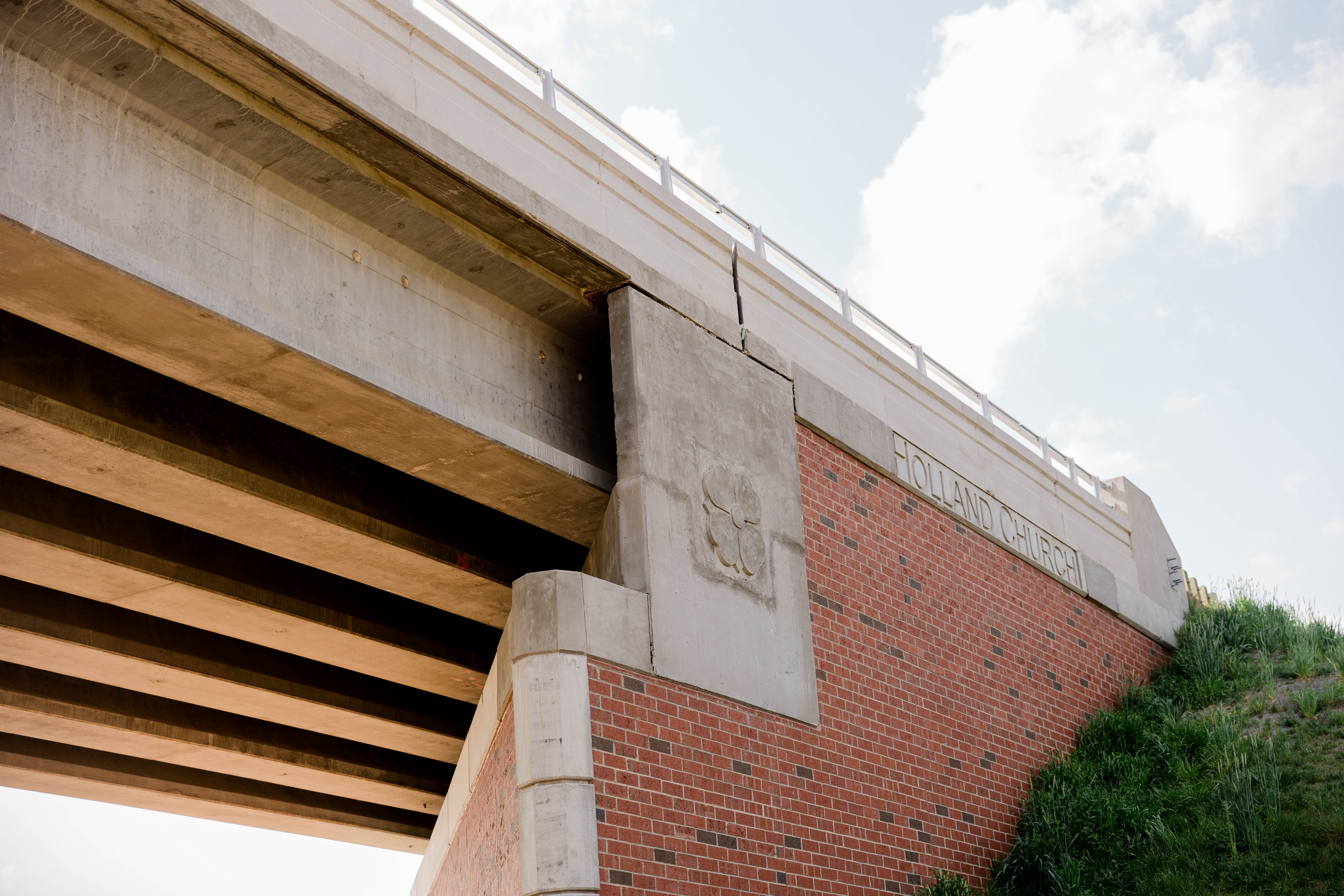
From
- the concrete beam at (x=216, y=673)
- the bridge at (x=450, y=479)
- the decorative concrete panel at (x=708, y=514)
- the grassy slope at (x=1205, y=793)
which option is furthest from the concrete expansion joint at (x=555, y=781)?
the concrete beam at (x=216, y=673)

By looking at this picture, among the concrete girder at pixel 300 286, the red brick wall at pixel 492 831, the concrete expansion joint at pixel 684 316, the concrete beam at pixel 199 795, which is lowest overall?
the red brick wall at pixel 492 831

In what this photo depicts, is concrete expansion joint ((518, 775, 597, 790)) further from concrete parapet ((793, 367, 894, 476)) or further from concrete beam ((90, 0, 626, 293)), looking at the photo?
concrete parapet ((793, 367, 894, 476))

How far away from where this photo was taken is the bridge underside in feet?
26.3

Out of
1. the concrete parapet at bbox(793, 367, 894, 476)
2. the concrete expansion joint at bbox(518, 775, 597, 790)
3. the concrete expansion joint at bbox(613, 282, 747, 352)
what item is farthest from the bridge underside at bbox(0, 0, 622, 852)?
the concrete expansion joint at bbox(518, 775, 597, 790)

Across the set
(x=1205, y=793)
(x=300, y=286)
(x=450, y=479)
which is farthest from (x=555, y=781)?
(x=1205, y=793)

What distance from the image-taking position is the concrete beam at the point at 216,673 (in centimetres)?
1180

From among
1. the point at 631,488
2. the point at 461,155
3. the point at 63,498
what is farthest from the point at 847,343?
the point at 63,498

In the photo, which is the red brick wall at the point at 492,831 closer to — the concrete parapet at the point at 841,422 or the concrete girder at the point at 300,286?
the concrete girder at the point at 300,286

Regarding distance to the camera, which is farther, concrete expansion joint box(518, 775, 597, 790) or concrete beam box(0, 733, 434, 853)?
concrete beam box(0, 733, 434, 853)

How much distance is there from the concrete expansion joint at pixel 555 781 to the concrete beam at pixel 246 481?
9.94ft

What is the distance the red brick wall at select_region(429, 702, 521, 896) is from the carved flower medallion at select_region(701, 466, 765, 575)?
91.4 inches

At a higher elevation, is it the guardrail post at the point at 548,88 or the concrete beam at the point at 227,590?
the guardrail post at the point at 548,88

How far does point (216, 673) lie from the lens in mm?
12906

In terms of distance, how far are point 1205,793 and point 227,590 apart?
388 inches
